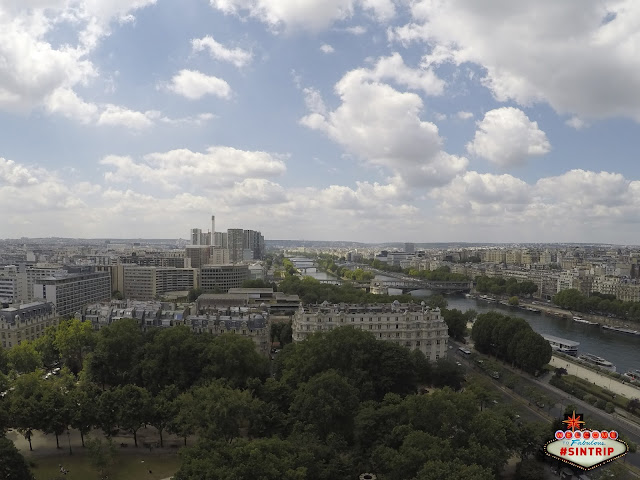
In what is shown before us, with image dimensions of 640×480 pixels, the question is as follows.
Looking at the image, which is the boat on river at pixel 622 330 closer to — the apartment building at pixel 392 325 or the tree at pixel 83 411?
the apartment building at pixel 392 325

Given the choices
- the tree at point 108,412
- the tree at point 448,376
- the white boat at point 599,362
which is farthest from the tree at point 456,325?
the tree at point 108,412

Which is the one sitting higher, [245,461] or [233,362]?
[233,362]

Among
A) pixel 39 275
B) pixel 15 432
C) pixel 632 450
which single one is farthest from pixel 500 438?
pixel 39 275

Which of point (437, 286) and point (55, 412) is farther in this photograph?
point (437, 286)

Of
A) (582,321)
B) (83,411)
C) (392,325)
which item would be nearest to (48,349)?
(83,411)

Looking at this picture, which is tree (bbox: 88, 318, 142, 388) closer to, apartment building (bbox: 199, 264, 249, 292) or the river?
the river

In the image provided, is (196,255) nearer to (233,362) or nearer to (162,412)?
(233,362)
